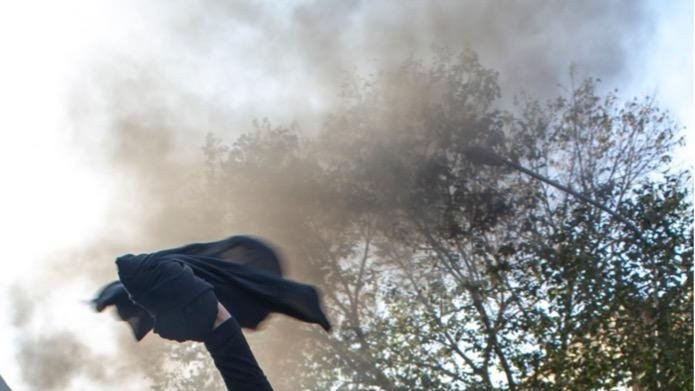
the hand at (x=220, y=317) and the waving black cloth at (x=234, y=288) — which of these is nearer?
the hand at (x=220, y=317)

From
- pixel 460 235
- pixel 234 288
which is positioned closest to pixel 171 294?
pixel 234 288

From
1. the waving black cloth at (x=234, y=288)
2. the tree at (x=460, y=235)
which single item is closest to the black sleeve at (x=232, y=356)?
the waving black cloth at (x=234, y=288)

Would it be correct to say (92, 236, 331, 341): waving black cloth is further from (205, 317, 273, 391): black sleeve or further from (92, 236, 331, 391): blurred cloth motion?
(205, 317, 273, 391): black sleeve

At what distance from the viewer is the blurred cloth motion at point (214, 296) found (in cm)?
170

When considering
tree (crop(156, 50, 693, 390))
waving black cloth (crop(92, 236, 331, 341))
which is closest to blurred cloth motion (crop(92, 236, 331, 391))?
waving black cloth (crop(92, 236, 331, 341))

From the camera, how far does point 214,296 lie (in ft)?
5.64

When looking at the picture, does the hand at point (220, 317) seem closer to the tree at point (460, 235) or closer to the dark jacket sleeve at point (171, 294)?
the dark jacket sleeve at point (171, 294)

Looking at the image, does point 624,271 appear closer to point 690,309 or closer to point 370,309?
point 690,309

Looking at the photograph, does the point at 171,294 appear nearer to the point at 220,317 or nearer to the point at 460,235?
the point at 220,317

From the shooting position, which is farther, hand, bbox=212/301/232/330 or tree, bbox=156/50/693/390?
tree, bbox=156/50/693/390

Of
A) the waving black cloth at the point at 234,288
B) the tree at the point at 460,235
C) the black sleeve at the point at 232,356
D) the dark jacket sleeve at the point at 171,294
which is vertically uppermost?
the tree at the point at 460,235

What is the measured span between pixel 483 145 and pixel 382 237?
2.37 metres

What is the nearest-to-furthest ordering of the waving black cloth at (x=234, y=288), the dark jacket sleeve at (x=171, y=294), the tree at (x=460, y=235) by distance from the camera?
the dark jacket sleeve at (x=171, y=294), the waving black cloth at (x=234, y=288), the tree at (x=460, y=235)

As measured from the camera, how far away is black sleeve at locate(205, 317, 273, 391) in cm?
170
